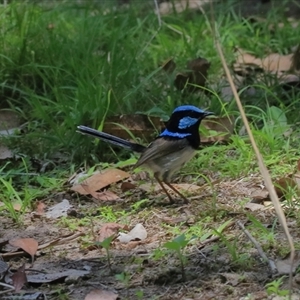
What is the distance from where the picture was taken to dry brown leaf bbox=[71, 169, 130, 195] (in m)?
4.80

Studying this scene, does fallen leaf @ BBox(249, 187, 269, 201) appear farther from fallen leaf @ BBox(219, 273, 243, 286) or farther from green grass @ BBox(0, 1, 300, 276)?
fallen leaf @ BBox(219, 273, 243, 286)

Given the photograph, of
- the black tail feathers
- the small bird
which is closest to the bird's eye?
the small bird

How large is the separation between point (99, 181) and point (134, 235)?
2.83ft

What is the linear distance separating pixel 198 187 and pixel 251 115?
2.86 ft

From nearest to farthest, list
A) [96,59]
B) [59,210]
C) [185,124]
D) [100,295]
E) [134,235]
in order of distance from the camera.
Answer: [100,295] → [134,235] → [59,210] → [185,124] → [96,59]

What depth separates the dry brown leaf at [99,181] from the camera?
480 cm

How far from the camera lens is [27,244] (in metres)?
3.96

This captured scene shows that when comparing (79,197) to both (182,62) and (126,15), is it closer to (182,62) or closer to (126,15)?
(182,62)

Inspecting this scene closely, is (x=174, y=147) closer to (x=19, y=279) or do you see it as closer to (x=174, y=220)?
(x=174, y=220)

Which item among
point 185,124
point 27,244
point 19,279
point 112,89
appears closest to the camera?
point 19,279

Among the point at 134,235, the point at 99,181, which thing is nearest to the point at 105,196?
the point at 99,181

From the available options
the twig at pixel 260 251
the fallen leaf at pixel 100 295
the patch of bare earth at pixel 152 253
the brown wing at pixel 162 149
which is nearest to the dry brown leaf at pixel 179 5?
the brown wing at pixel 162 149

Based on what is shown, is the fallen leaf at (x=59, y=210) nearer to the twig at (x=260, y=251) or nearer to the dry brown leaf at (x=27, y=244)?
the dry brown leaf at (x=27, y=244)

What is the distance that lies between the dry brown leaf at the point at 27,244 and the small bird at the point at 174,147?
971 mm
